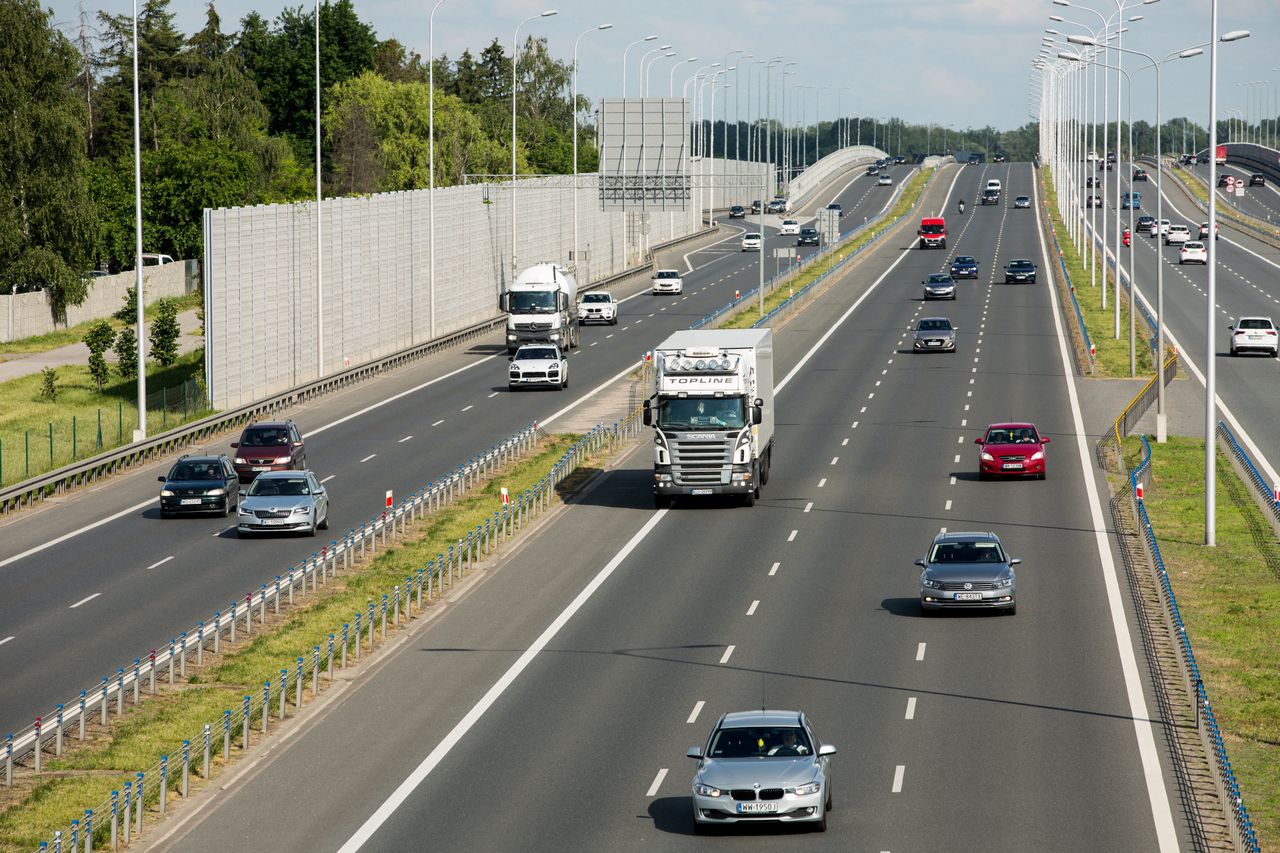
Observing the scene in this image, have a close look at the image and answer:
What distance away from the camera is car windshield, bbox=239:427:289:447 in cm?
5368

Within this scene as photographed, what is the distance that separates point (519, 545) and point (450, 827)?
21606 mm

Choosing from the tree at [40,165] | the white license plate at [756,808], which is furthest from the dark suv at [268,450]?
the tree at [40,165]

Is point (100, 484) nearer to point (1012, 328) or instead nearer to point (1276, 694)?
point (1276, 694)

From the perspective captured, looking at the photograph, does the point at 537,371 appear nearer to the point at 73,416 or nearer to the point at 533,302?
the point at 533,302

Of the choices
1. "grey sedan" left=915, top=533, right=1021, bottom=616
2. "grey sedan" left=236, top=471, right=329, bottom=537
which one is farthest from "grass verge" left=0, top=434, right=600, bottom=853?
"grey sedan" left=915, top=533, right=1021, bottom=616

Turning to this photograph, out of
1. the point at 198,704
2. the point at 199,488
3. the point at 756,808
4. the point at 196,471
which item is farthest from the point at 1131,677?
the point at 196,471

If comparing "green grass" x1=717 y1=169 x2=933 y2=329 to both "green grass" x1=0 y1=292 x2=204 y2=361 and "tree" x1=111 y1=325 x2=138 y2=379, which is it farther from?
"green grass" x1=0 y1=292 x2=204 y2=361

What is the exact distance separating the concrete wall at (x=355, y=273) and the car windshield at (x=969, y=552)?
37104mm

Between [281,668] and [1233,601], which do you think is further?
[1233,601]

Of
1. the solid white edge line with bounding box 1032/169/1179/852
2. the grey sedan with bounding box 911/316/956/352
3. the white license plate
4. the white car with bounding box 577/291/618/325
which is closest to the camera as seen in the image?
the white license plate

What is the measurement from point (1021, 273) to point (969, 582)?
78.4 m

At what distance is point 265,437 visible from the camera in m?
53.9

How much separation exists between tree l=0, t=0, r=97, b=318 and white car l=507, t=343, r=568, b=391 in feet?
124

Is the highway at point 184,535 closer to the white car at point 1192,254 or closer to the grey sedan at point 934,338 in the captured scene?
the grey sedan at point 934,338
